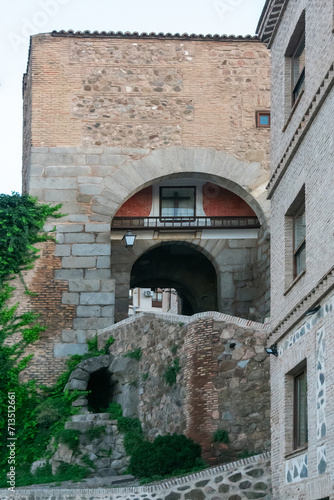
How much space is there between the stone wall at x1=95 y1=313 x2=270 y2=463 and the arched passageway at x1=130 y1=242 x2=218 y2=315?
1003 centimetres

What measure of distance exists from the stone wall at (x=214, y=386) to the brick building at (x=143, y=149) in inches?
230

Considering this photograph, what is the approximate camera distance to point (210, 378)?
23.5m

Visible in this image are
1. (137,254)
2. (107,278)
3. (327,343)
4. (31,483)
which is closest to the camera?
(327,343)

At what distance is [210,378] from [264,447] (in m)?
1.83

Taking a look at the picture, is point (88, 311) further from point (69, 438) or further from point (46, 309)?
point (69, 438)

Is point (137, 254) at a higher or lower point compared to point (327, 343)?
higher

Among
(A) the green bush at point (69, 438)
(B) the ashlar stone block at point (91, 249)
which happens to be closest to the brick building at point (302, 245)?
(A) the green bush at point (69, 438)

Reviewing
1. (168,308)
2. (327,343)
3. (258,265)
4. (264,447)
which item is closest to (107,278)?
(258,265)

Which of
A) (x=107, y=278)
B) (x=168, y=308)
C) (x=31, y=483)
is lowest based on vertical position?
(x=31, y=483)

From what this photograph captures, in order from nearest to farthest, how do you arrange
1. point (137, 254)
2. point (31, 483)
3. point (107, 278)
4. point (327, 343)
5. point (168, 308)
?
point (327, 343)
point (31, 483)
point (107, 278)
point (137, 254)
point (168, 308)

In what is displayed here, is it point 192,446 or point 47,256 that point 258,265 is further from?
point 192,446

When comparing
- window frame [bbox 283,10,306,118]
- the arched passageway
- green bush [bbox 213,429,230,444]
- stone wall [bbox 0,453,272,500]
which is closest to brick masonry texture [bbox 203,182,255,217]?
the arched passageway

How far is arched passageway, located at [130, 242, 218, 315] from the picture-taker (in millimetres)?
35344

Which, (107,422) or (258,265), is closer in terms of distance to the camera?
(107,422)
